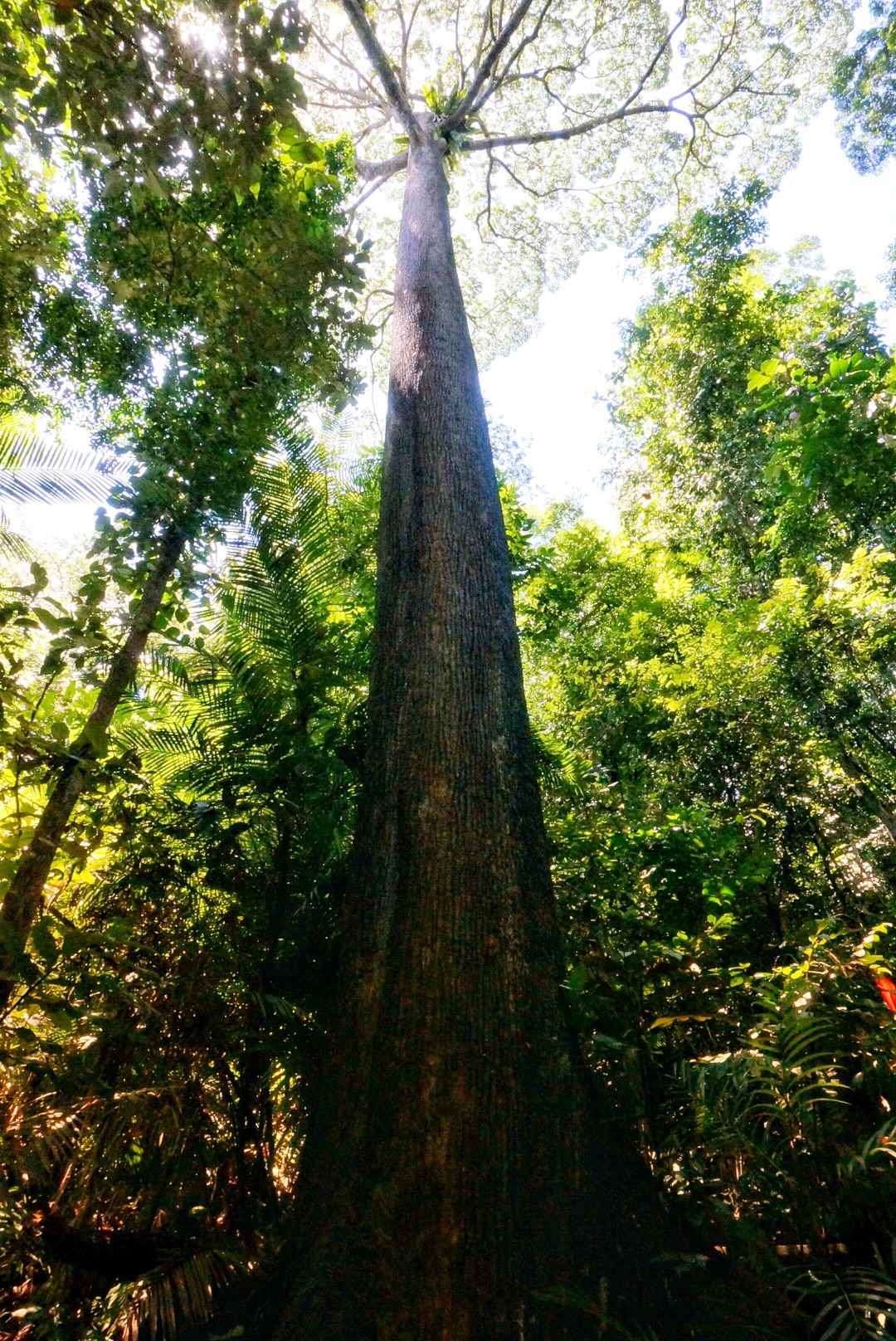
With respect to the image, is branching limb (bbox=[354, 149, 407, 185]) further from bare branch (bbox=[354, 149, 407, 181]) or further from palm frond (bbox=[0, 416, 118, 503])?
palm frond (bbox=[0, 416, 118, 503])

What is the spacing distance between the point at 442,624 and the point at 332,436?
4.21 meters

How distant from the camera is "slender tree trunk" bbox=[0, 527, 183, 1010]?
1.55m

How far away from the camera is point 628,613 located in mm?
7309

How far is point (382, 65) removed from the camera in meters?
5.66

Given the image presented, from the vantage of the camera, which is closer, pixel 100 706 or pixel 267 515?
pixel 100 706

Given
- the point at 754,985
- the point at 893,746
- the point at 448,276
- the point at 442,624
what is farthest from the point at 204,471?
the point at 893,746

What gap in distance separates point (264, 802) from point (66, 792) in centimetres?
68

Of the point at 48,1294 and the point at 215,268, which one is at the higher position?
the point at 215,268

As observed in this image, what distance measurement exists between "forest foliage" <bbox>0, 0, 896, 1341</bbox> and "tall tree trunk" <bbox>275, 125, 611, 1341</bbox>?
0.18 metres

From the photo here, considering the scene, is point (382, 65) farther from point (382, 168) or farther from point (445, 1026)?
point (445, 1026)

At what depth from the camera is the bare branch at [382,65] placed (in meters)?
5.17

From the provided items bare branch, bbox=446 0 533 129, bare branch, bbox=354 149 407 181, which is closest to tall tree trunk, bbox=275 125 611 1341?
bare branch, bbox=446 0 533 129

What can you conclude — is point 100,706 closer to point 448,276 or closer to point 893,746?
point 448,276

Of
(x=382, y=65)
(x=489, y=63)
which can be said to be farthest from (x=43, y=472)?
(x=489, y=63)
